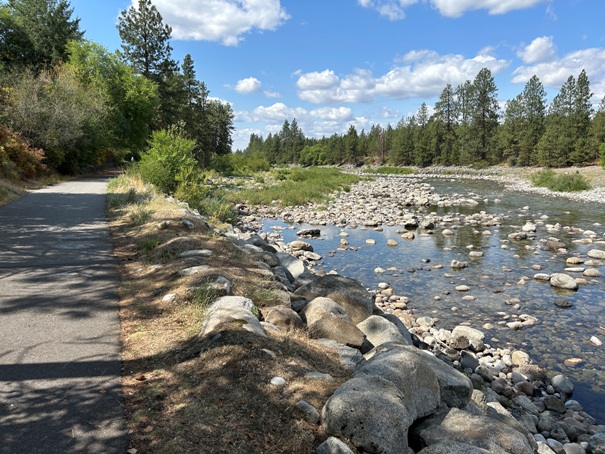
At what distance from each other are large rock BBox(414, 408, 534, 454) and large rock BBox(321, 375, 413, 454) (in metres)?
0.27

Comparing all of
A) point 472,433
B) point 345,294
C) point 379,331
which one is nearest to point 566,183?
point 345,294

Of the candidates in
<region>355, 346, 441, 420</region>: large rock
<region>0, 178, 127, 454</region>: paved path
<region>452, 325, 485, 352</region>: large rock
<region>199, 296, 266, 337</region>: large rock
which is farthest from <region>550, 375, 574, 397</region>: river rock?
<region>0, 178, 127, 454</region>: paved path

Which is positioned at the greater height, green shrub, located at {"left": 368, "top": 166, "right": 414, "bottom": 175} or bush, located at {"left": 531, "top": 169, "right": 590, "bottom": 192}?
green shrub, located at {"left": 368, "top": 166, "right": 414, "bottom": 175}

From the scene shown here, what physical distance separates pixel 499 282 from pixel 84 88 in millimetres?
38877

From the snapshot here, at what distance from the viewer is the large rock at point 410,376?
3.57m

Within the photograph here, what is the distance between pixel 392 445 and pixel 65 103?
1198 inches

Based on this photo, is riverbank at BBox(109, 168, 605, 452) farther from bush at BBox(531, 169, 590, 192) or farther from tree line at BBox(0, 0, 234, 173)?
bush at BBox(531, 169, 590, 192)

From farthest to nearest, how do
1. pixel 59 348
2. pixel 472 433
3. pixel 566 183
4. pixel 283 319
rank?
pixel 566 183, pixel 283 319, pixel 59 348, pixel 472 433

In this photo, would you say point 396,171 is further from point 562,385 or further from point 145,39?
point 562,385

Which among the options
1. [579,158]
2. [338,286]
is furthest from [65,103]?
[579,158]

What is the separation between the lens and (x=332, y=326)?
5.74 meters

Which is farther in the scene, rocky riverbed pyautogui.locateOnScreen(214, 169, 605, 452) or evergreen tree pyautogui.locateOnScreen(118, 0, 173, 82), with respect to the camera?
evergreen tree pyautogui.locateOnScreen(118, 0, 173, 82)

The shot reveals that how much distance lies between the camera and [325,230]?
20391mm

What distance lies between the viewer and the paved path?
2.99 meters
